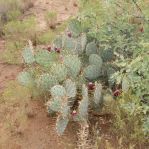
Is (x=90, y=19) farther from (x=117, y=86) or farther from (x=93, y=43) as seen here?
(x=117, y=86)

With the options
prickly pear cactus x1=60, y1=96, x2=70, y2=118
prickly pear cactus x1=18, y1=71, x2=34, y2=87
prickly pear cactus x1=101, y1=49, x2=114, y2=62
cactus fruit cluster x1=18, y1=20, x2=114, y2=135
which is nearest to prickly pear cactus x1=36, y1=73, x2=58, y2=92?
cactus fruit cluster x1=18, y1=20, x2=114, y2=135

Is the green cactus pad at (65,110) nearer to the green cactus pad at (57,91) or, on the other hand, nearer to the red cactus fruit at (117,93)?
the green cactus pad at (57,91)

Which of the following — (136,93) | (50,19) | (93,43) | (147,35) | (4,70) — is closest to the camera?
(136,93)

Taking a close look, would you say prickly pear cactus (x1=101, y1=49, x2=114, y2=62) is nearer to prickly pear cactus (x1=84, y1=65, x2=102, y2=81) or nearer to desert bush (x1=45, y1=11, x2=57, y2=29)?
prickly pear cactus (x1=84, y1=65, x2=102, y2=81)

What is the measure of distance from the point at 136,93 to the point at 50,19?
11.0ft

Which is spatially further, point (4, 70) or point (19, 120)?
point (4, 70)

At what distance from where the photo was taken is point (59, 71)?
5.75 metres

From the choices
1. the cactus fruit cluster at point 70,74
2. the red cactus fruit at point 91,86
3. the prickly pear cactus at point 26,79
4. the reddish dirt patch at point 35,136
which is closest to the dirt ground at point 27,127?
the reddish dirt patch at point 35,136

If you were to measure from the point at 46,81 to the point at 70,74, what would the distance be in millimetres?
307

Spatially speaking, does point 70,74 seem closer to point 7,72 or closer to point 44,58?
point 44,58

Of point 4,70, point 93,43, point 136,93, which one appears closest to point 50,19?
point 4,70

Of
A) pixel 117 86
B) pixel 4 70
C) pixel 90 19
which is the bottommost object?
pixel 4 70

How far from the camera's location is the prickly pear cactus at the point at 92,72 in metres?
5.88

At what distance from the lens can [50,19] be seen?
830 cm
